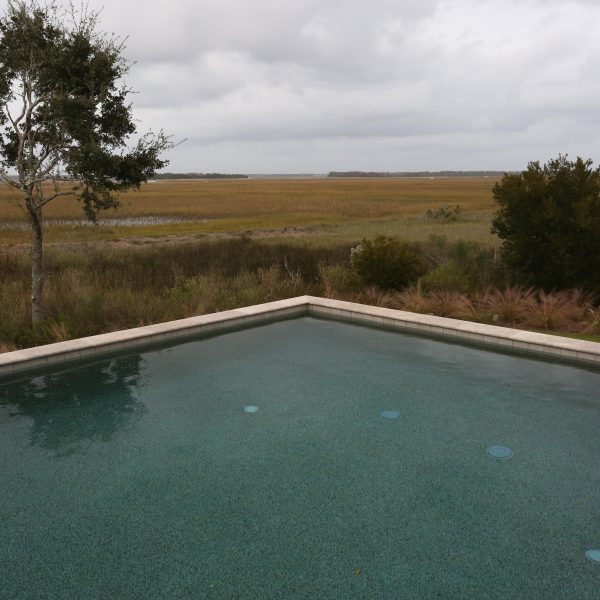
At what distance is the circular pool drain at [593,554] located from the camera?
2.92 metres

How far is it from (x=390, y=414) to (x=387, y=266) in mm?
4935

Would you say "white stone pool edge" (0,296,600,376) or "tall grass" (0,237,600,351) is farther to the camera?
"tall grass" (0,237,600,351)

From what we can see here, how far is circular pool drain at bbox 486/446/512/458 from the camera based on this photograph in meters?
4.09

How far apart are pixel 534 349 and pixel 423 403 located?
1983 mm

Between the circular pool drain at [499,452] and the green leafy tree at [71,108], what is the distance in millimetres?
4772

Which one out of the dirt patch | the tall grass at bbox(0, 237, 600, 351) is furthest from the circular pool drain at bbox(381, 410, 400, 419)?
the dirt patch

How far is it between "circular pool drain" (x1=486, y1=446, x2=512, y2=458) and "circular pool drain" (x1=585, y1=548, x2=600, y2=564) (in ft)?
3.59

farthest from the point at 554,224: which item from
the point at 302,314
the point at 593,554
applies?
the point at 593,554

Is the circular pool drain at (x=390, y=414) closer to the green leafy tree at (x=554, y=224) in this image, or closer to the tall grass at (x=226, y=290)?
the tall grass at (x=226, y=290)

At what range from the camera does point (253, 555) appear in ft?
9.77

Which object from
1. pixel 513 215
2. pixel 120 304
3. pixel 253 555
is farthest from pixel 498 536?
pixel 513 215

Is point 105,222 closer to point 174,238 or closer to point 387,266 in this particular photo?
point 174,238

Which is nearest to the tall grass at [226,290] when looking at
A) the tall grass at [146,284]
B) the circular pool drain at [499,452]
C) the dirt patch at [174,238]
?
the tall grass at [146,284]

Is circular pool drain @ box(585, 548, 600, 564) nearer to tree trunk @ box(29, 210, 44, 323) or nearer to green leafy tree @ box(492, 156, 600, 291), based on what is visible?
green leafy tree @ box(492, 156, 600, 291)
